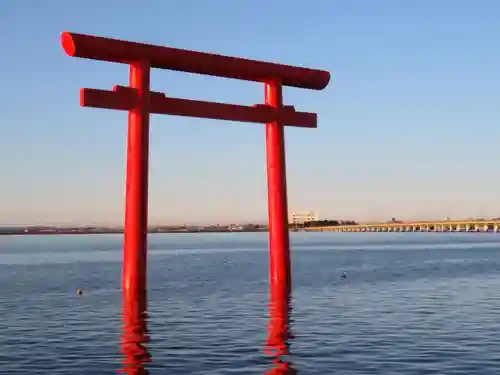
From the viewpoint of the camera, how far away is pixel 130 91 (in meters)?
17.0

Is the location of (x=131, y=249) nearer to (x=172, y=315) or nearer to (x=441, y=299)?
(x=172, y=315)

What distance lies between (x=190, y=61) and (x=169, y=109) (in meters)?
1.23

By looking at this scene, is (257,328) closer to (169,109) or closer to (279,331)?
(279,331)

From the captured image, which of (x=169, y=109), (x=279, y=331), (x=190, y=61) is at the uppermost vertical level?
(x=190, y=61)

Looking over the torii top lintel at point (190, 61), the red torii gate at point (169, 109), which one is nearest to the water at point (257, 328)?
the red torii gate at point (169, 109)

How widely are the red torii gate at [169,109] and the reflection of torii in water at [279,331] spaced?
0.28m

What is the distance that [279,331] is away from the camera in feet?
46.1

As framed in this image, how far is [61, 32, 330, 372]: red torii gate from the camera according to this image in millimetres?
16656

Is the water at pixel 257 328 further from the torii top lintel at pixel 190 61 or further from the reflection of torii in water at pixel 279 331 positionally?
the torii top lintel at pixel 190 61

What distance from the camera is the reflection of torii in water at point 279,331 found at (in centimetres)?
1065

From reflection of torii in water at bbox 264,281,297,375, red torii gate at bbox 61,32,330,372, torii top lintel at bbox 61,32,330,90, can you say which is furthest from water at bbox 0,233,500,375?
torii top lintel at bbox 61,32,330,90

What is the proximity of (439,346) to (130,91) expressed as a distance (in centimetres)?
877

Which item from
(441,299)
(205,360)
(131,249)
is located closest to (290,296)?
(441,299)

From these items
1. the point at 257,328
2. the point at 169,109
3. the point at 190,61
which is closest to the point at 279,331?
the point at 257,328
